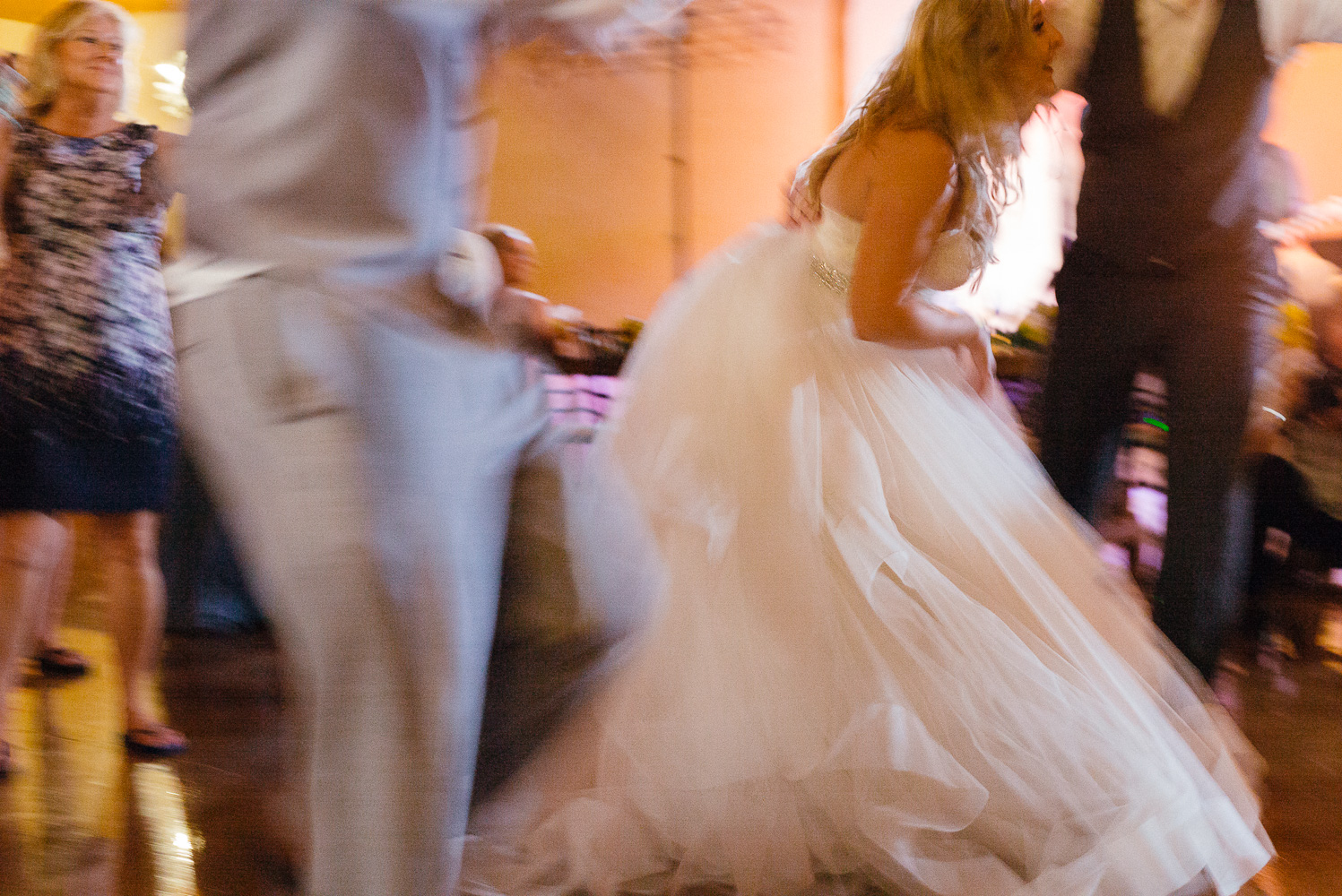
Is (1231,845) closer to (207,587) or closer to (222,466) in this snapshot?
(222,466)

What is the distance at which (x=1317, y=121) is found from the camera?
4930mm

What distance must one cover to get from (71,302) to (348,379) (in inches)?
60.0

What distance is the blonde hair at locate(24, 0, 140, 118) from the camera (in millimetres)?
2092

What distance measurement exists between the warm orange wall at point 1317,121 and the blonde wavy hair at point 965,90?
3.72 metres

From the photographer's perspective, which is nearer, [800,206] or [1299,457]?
[800,206]

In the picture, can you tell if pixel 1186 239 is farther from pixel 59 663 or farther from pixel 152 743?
pixel 59 663

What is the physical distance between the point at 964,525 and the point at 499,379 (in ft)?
3.06

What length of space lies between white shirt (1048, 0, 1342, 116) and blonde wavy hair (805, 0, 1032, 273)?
0.37 m

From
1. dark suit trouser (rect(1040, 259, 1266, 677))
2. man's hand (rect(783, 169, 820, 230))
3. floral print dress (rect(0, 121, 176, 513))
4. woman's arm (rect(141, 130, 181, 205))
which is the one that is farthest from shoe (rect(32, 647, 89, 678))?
dark suit trouser (rect(1040, 259, 1266, 677))

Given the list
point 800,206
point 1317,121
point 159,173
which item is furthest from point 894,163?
point 1317,121

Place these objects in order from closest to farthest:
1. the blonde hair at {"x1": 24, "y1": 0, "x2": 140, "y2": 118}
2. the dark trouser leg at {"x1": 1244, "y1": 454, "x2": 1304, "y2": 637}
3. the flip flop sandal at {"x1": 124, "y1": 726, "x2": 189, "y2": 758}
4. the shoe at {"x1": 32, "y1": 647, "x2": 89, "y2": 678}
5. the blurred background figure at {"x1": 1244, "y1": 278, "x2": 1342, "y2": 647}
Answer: the blonde hair at {"x1": 24, "y1": 0, "x2": 140, "y2": 118} → the flip flop sandal at {"x1": 124, "y1": 726, "x2": 189, "y2": 758} → the shoe at {"x1": 32, "y1": 647, "x2": 89, "y2": 678} → the blurred background figure at {"x1": 1244, "y1": 278, "x2": 1342, "y2": 647} → the dark trouser leg at {"x1": 1244, "y1": 454, "x2": 1304, "y2": 637}

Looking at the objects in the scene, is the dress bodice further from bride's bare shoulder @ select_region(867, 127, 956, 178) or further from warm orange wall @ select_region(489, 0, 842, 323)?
warm orange wall @ select_region(489, 0, 842, 323)

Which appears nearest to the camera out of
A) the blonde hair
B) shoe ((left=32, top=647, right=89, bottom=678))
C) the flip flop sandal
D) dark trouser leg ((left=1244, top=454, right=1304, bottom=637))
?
the blonde hair

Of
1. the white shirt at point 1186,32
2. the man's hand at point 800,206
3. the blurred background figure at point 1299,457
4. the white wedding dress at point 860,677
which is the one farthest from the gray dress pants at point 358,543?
the blurred background figure at point 1299,457
